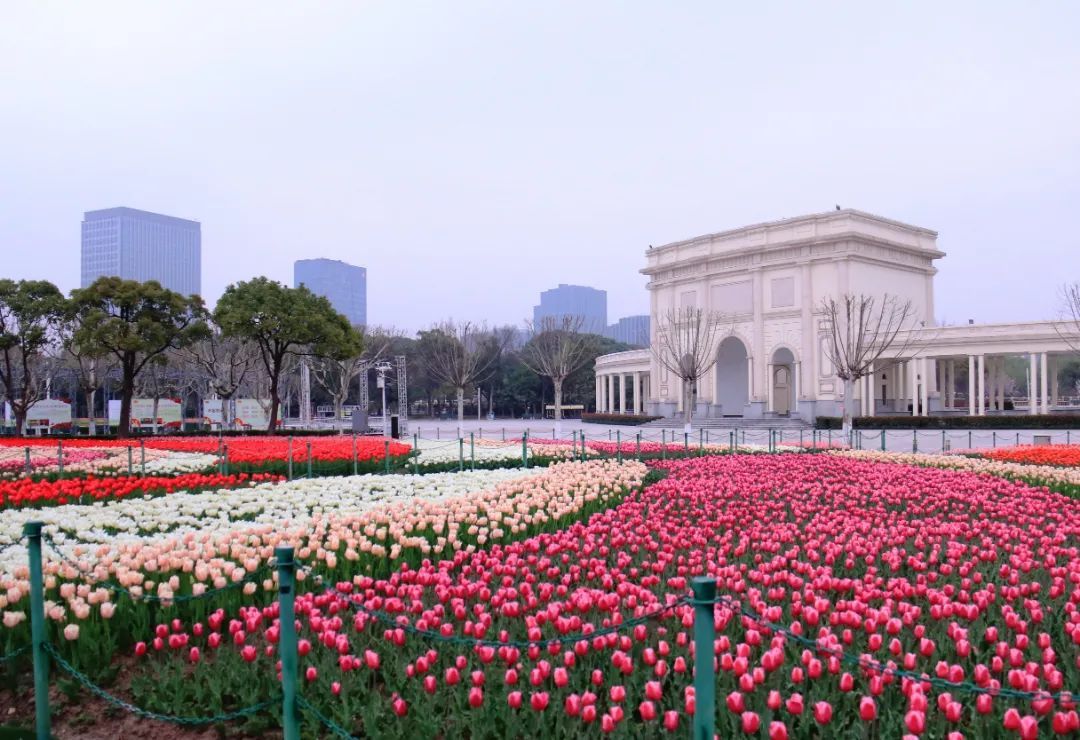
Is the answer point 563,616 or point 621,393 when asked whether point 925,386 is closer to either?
point 621,393

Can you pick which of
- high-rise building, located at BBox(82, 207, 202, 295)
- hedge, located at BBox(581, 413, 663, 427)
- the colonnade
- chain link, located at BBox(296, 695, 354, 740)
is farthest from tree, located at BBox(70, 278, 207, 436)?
high-rise building, located at BBox(82, 207, 202, 295)

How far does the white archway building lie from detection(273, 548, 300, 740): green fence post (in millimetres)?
44465

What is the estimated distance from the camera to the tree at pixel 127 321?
27.9m

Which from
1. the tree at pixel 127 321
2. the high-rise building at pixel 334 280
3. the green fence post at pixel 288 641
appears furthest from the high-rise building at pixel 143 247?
the green fence post at pixel 288 641

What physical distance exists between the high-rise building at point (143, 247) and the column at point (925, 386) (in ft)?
417

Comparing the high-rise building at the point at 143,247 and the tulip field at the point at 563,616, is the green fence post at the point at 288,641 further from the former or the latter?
the high-rise building at the point at 143,247

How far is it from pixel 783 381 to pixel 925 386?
1137cm

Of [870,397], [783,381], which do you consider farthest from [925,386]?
[783,381]

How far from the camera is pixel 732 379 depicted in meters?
55.0

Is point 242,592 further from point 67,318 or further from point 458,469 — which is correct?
point 67,318

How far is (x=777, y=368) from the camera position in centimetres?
5262

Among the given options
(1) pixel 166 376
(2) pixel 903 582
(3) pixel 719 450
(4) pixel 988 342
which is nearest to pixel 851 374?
(3) pixel 719 450

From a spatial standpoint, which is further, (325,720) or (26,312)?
(26,312)

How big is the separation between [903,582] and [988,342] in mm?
41940
